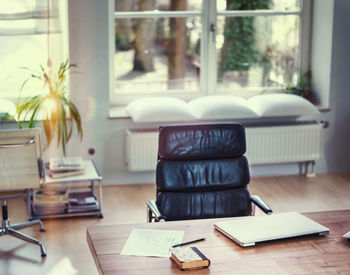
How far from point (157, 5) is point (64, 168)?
2022 millimetres

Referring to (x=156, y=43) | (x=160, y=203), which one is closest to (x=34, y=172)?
(x=160, y=203)

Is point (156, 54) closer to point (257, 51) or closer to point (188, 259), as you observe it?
point (257, 51)

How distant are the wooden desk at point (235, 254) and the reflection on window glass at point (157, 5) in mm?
3555

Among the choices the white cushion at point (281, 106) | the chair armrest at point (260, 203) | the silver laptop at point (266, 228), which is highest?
the white cushion at point (281, 106)

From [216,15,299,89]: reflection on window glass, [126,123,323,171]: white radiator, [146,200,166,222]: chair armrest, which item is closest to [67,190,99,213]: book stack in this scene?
[126,123,323,171]: white radiator

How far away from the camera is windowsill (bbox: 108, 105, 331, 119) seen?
5871 millimetres

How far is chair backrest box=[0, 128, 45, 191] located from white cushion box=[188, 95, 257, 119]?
6.26 feet

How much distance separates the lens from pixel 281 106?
6023 mm

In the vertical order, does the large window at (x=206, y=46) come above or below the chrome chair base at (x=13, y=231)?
above

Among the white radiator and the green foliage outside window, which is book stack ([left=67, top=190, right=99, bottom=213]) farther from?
the green foliage outside window

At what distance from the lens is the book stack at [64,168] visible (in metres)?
4.96

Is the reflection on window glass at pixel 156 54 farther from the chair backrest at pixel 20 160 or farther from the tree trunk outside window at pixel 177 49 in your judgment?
the chair backrest at pixel 20 160

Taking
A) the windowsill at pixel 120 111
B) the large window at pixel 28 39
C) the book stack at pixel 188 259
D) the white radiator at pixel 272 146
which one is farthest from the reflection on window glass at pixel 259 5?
the book stack at pixel 188 259

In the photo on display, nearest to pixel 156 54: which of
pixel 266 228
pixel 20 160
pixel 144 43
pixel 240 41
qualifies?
pixel 144 43
